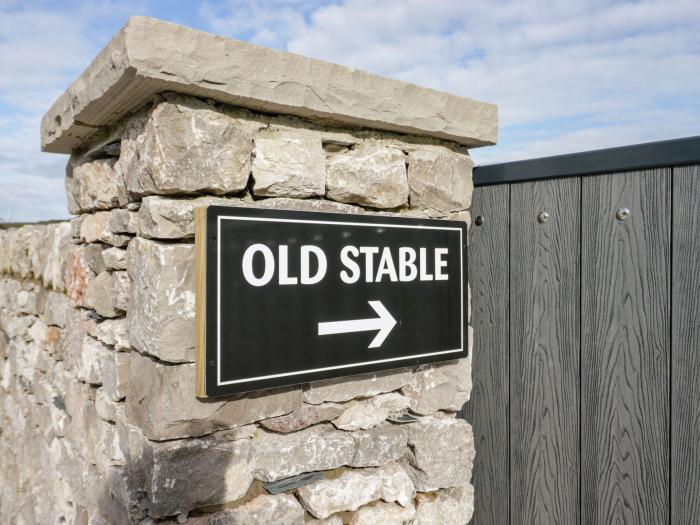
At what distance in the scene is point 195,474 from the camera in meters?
1.38

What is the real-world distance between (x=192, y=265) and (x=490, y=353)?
4.11ft

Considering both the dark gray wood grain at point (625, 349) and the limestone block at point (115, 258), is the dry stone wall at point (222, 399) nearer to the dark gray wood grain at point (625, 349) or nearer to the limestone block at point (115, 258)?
the limestone block at point (115, 258)

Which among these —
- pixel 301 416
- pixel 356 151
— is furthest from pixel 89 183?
pixel 301 416

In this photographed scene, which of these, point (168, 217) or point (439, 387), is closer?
point (168, 217)

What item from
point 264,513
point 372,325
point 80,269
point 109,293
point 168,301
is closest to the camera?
point 168,301

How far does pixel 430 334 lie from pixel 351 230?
464 millimetres

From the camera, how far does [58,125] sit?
195cm

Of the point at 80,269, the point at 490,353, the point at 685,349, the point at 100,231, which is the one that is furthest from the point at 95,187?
the point at 685,349

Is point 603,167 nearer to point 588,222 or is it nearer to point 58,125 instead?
point 588,222

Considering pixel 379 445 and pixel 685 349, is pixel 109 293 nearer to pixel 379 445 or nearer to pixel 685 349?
pixel 379 445

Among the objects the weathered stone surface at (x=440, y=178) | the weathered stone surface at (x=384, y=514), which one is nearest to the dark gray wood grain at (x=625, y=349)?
the weathered stone surface at (x=440, y=178)

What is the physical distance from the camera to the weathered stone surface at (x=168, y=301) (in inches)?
52.7

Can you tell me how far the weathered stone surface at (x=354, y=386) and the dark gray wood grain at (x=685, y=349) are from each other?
81 centimetres

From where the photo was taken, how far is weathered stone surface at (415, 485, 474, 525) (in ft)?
5.92
